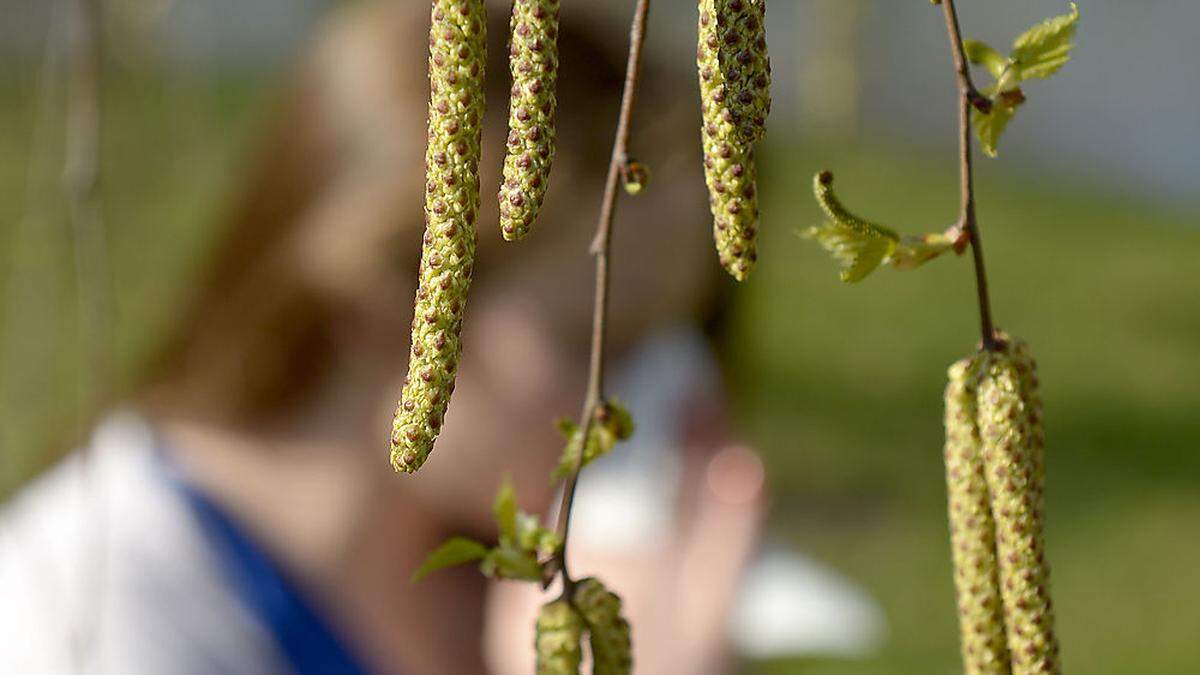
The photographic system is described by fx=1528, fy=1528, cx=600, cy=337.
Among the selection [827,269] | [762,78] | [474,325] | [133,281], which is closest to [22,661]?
[474,325]

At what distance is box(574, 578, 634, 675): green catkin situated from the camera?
0.50m

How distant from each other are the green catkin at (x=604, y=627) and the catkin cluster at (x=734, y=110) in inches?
5.4

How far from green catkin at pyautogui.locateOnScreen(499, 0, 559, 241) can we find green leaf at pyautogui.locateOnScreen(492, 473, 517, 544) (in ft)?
0.51

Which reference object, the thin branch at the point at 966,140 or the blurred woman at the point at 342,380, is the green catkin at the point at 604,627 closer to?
the thin branch at the point at 966,140

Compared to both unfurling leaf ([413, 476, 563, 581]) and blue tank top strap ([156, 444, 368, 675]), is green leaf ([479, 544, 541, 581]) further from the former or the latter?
blue tank top strap ([156, 444, 368, 675])

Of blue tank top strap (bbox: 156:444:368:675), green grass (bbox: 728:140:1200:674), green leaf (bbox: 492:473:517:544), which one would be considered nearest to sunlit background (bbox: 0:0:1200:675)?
green grass (bbox: 728:140:1200:674)

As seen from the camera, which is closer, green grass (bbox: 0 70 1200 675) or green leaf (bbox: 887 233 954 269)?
green leaf (bbox: 887 233 954 269)

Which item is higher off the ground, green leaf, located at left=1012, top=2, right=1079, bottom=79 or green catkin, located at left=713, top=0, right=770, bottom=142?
green leaf, located at left=1012, top=2, right=1079, bottom=79

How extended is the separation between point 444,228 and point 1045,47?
205mm

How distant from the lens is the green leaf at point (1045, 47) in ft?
1.56

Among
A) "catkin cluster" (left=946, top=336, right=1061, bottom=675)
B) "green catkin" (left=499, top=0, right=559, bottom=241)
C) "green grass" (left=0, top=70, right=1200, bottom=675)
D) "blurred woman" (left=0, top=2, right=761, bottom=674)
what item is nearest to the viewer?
"green catkin" (left=499, top=0, right=559, bottom=241)

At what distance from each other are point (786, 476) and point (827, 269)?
119cm

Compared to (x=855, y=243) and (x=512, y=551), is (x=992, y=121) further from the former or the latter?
(x=512, y=551)

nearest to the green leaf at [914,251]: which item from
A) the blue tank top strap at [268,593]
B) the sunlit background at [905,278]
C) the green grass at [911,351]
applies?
the blue tank top strap at [268,593]
